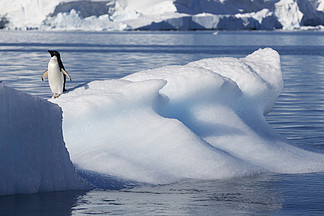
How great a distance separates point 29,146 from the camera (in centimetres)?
457

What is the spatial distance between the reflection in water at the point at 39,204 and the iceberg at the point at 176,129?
0.72 meters

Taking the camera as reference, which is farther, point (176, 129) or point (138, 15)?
point (138, 15)

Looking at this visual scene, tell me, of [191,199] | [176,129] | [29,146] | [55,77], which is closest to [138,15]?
[55,77]

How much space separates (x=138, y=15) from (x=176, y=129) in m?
70.1

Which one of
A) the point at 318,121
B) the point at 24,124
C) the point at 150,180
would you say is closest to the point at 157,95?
the point at 150,180

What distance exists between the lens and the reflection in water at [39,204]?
4324 mm

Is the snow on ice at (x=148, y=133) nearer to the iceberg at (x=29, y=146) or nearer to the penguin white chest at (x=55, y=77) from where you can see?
the iceberg at (x=29, y=146)

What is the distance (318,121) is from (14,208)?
6.31 metres

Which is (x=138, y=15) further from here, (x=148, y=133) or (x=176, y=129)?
(x=176, y=129)

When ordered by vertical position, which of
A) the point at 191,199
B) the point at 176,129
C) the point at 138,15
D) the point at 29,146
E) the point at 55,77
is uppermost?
the point at 29,146

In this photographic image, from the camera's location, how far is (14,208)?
438cm

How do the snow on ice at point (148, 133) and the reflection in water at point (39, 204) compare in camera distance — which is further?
the snow on ice at point (148, 133)

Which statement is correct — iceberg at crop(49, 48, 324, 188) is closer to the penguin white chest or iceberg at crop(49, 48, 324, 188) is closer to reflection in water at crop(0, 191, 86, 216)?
reflection in water at crop(0, 191, 86, 216)

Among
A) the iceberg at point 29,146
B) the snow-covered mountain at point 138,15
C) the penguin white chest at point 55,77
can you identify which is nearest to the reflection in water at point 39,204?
the iceberg at point 29,146
